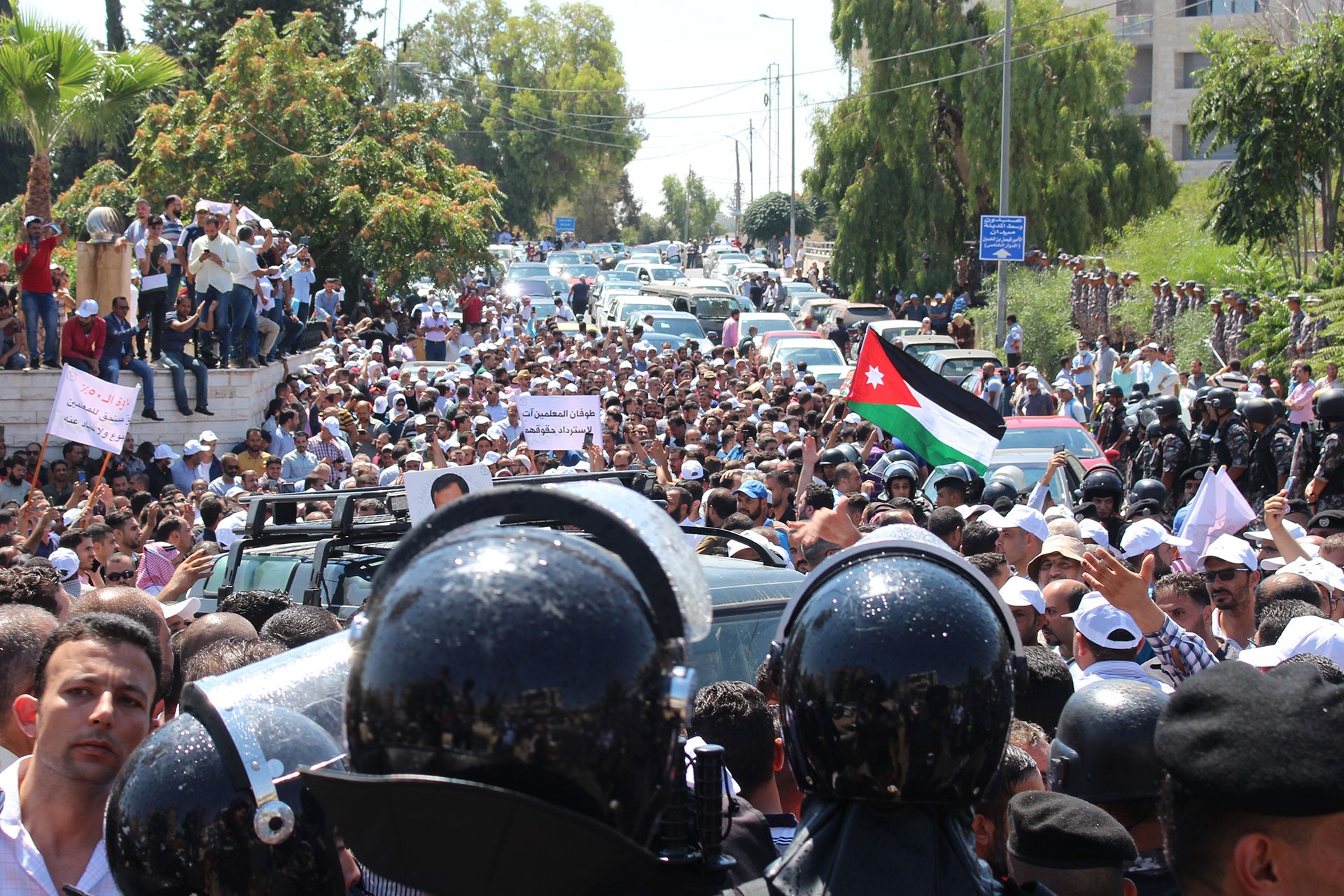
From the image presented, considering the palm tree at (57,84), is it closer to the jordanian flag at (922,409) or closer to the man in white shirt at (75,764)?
the jordanian flag at (922,409)

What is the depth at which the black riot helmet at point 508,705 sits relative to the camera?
5.09 feet

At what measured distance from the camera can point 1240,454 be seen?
1241 cm

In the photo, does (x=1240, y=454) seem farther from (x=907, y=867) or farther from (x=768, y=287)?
(x=768, y=287)

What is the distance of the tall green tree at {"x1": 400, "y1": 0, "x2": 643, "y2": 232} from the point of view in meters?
74.2

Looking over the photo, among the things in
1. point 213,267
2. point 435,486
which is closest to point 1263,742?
point 435,486

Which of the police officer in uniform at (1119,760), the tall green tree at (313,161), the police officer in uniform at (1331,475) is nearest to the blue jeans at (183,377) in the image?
the tall green tree at (313,161)

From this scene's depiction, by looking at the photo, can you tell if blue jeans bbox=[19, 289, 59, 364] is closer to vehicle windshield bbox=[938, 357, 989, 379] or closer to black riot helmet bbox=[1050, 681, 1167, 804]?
vehicle windshield bbox=[938, 357, 989, 379]

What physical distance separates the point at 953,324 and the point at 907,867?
26847mm

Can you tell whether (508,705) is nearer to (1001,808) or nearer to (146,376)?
(1001,808)

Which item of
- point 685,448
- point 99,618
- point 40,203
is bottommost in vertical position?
point 685,448

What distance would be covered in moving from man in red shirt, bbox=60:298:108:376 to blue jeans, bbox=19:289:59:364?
1.04 meters

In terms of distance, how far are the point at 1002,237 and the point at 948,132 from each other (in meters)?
10.6

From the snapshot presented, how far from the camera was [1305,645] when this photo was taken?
469cm

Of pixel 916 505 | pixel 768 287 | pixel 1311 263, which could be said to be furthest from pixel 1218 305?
pixel 768 287
